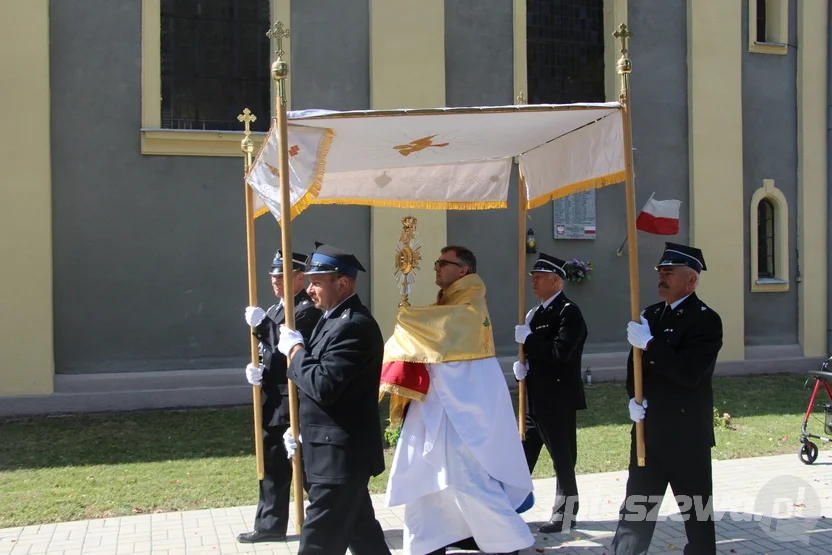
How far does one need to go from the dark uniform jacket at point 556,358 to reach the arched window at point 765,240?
9.57 m

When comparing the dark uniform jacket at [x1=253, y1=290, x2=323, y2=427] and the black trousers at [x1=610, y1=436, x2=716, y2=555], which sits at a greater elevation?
the dark uniform jacket at [x1=253, y1=290, x2=323, y2=427]

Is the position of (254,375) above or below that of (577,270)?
below

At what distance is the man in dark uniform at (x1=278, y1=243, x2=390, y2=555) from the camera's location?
4.12 metres

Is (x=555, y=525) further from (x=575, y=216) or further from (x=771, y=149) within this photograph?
(x=771, y=149)

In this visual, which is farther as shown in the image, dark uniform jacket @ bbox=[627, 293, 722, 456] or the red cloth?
the red cloth

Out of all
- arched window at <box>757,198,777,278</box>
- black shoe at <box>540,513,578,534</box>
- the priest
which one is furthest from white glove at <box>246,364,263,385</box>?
arched window at <box>757,198,777,278</box>

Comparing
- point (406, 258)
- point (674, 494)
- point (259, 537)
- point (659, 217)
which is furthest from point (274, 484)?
point (659, 217)

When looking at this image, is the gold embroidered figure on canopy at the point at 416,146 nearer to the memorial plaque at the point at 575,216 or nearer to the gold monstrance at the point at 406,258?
the gold monstrance at the point at 406,258

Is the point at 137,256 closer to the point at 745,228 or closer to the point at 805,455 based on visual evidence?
the point at 805,455

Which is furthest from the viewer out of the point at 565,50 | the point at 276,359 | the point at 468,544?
the point at 565,50

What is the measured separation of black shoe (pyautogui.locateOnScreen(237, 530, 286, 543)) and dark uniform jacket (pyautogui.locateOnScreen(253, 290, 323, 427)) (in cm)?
77

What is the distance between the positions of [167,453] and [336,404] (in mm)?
4681

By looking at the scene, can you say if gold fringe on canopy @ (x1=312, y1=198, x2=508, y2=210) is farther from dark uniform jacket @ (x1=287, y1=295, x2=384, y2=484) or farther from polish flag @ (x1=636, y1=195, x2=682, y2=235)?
dark uniform jacket @ (x1=287, y1=295, x2=384, y2=484)

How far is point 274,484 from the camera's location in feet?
18.6
